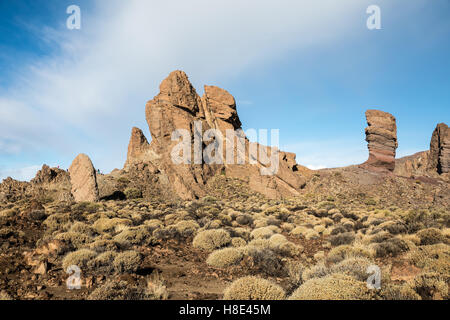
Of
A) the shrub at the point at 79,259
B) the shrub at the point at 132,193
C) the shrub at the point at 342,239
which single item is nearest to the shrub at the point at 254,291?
the shrub at the point at 79,259

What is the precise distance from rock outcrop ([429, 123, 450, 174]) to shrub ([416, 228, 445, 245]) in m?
76.0

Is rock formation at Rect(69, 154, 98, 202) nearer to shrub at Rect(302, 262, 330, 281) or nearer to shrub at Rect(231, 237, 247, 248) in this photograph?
shrub at Rect(231, 237, 247, 248)

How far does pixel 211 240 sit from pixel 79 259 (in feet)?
16.8

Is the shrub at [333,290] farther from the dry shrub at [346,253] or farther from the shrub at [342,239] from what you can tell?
the shrub at [342,239]

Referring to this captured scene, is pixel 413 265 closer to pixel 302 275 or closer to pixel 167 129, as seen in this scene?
pixel 302 275

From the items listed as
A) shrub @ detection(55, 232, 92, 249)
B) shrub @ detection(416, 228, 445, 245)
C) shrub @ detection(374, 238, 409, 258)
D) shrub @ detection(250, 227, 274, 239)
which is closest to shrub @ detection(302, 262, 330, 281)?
shrub @ detection(374, 238, 409, 258)

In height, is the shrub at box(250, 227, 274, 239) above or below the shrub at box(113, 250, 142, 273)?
below

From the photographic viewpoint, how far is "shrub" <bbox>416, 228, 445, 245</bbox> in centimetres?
991

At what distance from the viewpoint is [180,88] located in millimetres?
39625

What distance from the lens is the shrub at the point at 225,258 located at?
852cm

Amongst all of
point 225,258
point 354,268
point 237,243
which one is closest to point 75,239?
point 225,258
